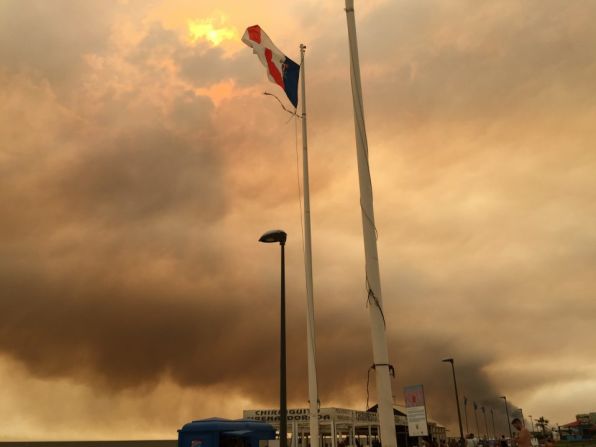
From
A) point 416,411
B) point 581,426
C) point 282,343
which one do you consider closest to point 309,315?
point 282,343

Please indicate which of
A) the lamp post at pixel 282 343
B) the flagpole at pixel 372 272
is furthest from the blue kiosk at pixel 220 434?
the flagpole at pixel 372 272

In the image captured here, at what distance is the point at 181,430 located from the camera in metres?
26.7

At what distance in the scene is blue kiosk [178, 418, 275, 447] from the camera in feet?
82.3

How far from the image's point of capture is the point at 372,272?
9117mm

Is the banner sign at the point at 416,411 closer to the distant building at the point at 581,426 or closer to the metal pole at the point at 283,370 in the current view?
the metal pole at the point at 283,370

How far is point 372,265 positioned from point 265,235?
9.97 m

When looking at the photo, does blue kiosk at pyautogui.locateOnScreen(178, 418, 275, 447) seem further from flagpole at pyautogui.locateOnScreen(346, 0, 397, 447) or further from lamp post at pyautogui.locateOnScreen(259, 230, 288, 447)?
flagpole at pyautogui.locateOnScreen(346, 0, 397, 447)

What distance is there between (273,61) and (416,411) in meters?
11.8

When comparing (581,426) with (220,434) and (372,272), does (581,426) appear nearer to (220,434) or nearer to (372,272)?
(220,434)

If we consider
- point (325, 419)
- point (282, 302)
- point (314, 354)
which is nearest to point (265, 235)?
point (282, 302)

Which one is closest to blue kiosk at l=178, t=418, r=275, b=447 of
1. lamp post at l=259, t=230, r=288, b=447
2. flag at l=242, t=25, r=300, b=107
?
lamp post at l=259, t=230, r=288, b=447

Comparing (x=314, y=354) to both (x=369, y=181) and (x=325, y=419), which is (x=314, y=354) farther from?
(x=325, y=419)

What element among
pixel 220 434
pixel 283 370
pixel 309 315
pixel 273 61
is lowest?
pixel 220 434

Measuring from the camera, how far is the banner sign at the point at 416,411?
15281 millimetres
